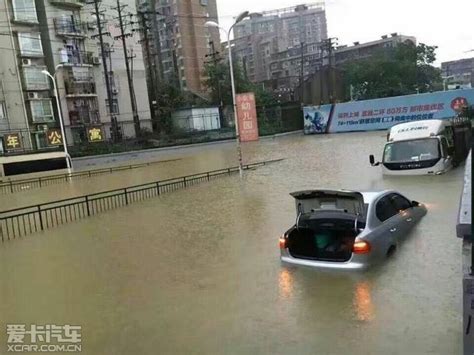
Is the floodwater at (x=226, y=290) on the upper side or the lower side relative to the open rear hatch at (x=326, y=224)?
lower

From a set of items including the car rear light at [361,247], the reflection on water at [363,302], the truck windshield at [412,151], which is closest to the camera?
the reflection on water at [363,302]

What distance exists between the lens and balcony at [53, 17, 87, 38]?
46.5 meters

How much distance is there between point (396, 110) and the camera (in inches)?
1735

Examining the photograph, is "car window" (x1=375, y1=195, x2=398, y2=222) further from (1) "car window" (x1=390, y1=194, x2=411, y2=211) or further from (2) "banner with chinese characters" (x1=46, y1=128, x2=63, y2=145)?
(2) "banner with chinese characters" (x1=46, y1=128, x2=63, y2=145)

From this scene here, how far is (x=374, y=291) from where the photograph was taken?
22.0ft

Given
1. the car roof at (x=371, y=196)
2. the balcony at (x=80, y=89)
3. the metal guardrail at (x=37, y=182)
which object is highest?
the balcony at (x=80, y=89)

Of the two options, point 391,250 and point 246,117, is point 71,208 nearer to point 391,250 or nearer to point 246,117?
point 246,117

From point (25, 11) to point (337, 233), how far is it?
4459 centimetres

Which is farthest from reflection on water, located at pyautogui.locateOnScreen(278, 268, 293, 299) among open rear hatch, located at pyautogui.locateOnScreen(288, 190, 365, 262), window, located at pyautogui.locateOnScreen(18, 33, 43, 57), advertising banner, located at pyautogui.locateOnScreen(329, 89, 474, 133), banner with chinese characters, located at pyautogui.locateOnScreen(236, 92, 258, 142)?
window, located at pyautogui.locateOnScreen(18, 33, 43, 57)

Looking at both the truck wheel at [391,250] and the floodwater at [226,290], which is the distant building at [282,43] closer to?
the floodwater at [226,290]

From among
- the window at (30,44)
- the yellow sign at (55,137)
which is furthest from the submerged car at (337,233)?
the window at (30,44)

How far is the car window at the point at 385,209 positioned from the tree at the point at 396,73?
2112 inches

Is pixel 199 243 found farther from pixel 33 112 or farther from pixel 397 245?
pixel 33 112

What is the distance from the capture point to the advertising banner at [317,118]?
4931 centimetres
